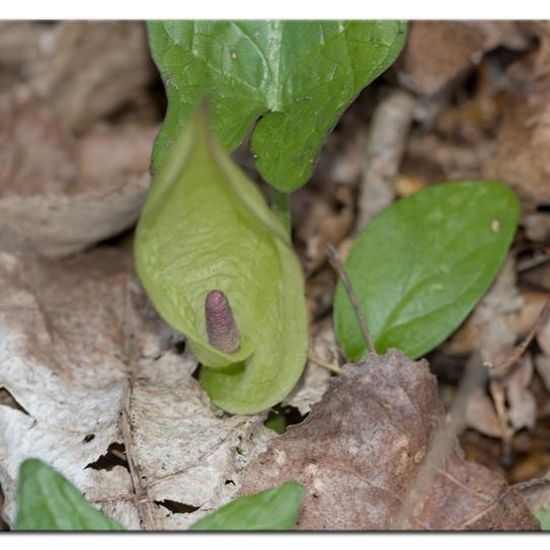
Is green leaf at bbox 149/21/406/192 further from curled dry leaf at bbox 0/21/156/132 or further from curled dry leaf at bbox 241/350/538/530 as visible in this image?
curled dry leaf at bbox 0/21/156/132

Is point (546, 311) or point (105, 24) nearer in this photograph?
point (546, 311)

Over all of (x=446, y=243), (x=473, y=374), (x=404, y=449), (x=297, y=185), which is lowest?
(x=473, y=374)

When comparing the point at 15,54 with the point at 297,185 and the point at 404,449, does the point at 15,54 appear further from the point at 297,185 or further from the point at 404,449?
the point at 404,449

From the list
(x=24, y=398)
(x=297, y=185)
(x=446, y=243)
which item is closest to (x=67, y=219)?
(x=24, y=398)

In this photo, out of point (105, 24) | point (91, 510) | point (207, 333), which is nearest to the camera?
point (91, 510)

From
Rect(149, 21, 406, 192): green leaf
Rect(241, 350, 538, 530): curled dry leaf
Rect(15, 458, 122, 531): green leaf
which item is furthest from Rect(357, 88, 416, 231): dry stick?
Rect(15, 458, 122, 531): green leaf

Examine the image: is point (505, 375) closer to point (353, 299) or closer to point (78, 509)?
point (353, 299)
